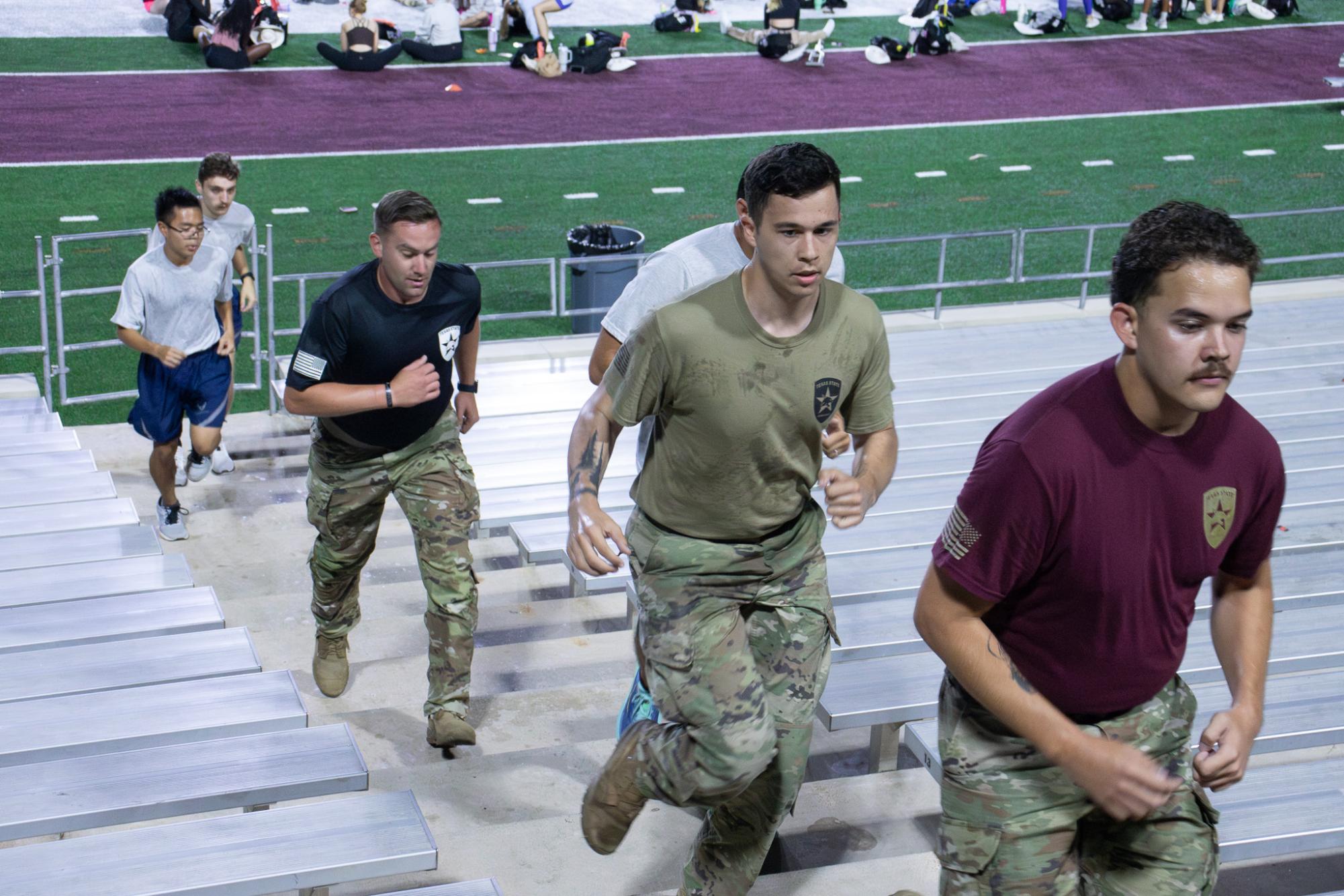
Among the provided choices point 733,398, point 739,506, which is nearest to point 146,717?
point 739,506

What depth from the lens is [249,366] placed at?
1241 cm

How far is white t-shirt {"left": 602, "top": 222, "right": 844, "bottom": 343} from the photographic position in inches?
188

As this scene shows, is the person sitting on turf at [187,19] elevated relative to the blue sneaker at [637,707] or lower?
elevated

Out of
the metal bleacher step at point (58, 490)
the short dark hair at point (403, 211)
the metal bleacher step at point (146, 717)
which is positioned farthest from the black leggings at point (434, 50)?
the metal bleacher step at point (146, 717)

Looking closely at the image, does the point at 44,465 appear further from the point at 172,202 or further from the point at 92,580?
the point at 92,580

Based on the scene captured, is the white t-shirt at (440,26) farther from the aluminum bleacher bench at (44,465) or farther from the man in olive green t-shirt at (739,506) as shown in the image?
the man in olive green t-shirt at (739,506)

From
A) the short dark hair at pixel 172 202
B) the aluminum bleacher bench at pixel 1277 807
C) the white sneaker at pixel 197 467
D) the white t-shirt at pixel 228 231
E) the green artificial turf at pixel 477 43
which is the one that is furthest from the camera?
the green artificial turf at pixel 477 43

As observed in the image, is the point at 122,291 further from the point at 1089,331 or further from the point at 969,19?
the point at 969,19

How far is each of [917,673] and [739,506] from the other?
1.57 m

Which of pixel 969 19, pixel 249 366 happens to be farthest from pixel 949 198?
pixel 969 19

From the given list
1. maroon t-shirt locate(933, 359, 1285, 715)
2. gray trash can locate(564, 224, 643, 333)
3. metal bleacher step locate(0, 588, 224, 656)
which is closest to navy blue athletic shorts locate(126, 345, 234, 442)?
metal bleacher step locate(0, 588, 224, 656)

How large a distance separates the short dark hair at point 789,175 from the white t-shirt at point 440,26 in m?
21.2

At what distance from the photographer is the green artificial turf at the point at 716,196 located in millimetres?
14875

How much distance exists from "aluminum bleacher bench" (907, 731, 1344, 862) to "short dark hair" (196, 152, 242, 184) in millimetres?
6054
